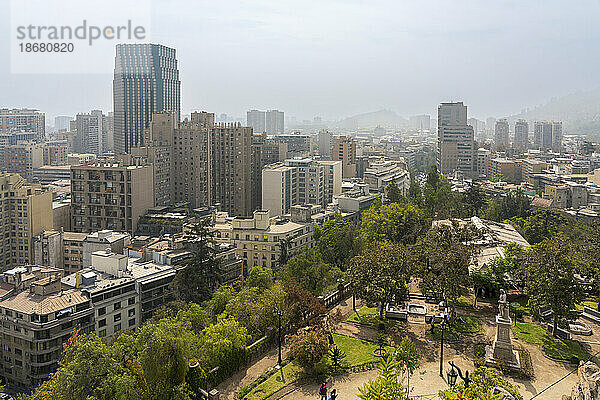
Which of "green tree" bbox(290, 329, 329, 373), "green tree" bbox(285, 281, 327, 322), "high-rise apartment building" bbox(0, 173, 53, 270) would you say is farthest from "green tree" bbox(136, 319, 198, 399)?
"high-rise apartment building" bbox(0, 173, 53, 270)

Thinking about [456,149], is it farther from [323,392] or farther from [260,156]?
[323,392]

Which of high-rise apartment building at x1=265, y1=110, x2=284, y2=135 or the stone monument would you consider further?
high-rise apartment building at x1=265, y1=110, x2=284, y2=135

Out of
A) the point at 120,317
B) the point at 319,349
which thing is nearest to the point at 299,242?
the point at 120,317

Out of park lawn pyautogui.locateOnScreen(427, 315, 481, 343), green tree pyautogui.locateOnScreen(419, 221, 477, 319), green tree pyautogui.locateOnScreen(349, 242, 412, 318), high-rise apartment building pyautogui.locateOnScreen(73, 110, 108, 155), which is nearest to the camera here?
park lawn pyautogui.locateOnScreen(427, 315, 481, 343)

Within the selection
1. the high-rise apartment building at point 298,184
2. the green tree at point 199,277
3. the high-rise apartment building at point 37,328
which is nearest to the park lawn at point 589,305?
the green tree at point 199,277

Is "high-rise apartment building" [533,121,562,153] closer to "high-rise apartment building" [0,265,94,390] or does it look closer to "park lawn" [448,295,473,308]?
"park lawn" [448,295,473,308]

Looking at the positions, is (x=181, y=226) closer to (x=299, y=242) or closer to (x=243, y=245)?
(x=243, y=245)
